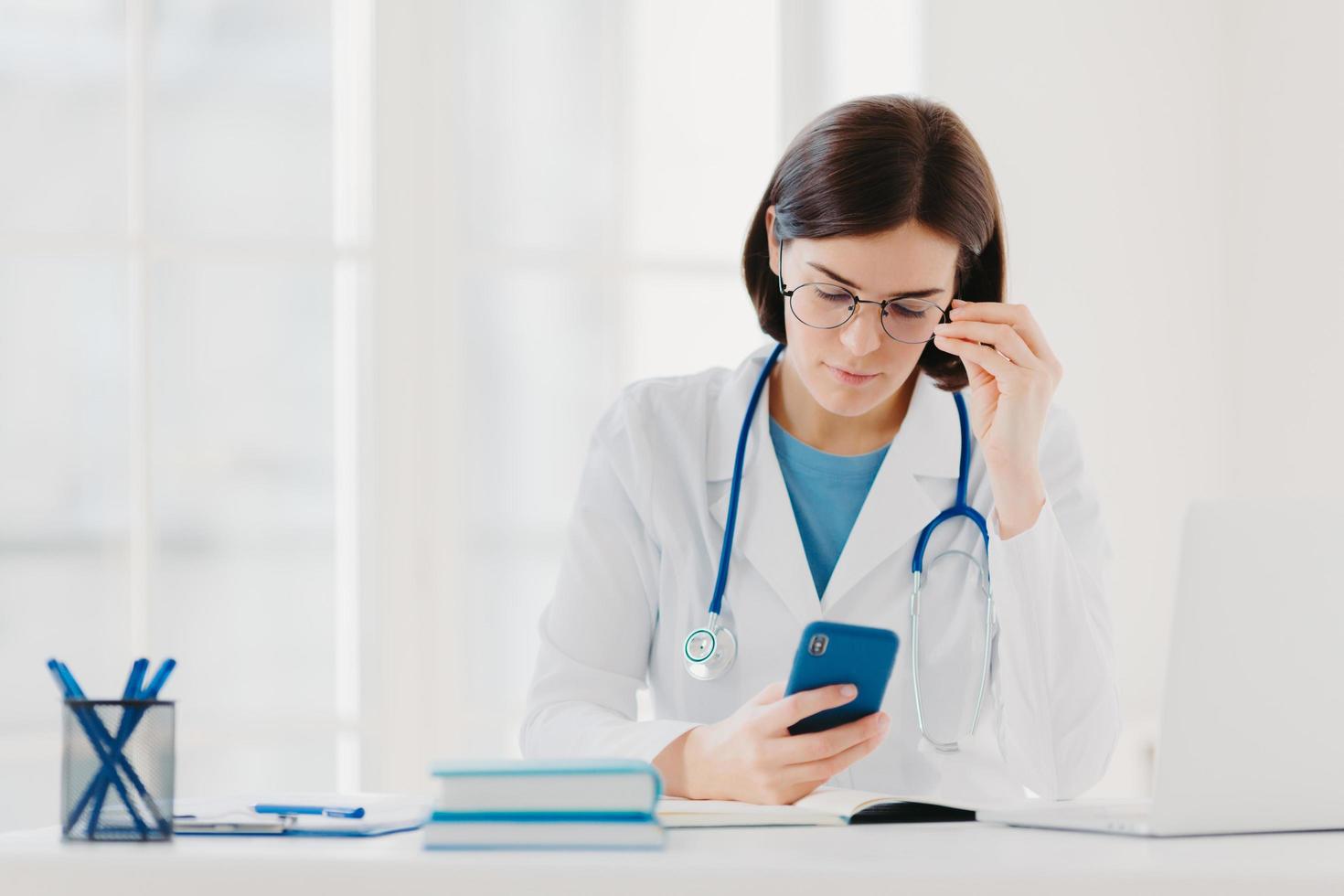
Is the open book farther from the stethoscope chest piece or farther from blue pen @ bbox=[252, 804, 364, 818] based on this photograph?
the stethoscope chest piece

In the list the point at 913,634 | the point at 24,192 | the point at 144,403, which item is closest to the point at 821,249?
the point at 913,634

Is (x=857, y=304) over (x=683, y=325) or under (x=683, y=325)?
under

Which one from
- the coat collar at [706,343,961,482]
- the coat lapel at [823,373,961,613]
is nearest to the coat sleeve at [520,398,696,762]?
the coat collar at [706,343,961,482]

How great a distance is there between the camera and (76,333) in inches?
104

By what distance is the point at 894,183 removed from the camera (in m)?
1.51

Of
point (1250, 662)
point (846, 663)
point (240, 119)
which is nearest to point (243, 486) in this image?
point (240, 119)

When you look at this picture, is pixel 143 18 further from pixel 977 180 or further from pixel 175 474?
pixel 977 180

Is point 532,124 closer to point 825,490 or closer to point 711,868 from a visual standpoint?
point 825,490

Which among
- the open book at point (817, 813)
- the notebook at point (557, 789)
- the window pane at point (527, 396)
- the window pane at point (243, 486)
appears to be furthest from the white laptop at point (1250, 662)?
the window pane at point (243, 486)

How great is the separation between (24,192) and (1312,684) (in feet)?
8.15

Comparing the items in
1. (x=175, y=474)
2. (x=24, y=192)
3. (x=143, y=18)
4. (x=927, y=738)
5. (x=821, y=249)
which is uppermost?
(x=143, y=18)

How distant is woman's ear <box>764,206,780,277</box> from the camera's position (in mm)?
1661

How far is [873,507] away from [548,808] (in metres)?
0.87

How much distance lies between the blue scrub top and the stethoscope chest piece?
0.56 ft
